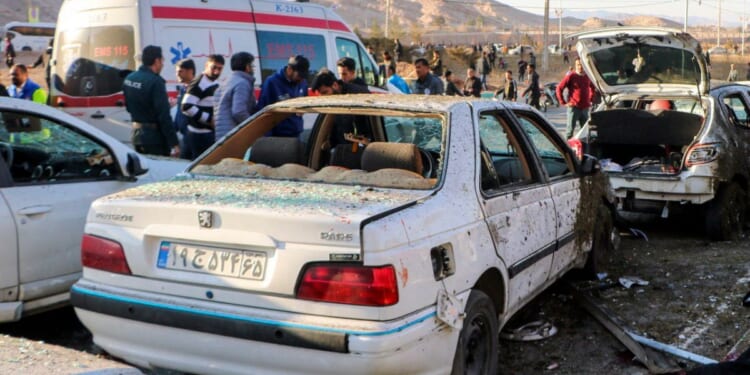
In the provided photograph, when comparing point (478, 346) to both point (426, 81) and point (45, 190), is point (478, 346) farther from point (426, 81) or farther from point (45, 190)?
point (426, 81)

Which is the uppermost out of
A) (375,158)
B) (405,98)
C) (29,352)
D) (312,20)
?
(312,20)

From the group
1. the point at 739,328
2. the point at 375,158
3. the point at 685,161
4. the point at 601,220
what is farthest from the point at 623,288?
the point at 375,158

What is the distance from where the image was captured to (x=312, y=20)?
38.3 ft

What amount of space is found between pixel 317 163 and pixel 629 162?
4.59 meters

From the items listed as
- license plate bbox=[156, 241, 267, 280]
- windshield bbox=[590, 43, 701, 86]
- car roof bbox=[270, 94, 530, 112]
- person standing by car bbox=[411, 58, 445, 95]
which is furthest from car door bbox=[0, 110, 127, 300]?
person standing by car bbox=[411, 58, 445, 95]

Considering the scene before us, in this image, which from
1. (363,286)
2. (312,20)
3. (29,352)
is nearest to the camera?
(363,286)

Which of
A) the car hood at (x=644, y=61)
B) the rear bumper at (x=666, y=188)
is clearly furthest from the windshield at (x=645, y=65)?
the rear bumper at (x=666, y=188)

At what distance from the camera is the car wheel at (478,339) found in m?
3.38

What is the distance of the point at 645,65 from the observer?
848 centimetres

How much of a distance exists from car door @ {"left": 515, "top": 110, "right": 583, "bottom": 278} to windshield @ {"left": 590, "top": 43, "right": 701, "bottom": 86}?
11.4 feet

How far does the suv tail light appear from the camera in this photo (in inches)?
117

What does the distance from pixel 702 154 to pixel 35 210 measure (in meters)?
5.67

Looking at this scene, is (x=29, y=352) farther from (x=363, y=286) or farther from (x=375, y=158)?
(x=375, y=158)

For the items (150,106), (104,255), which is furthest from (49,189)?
(150,106)
